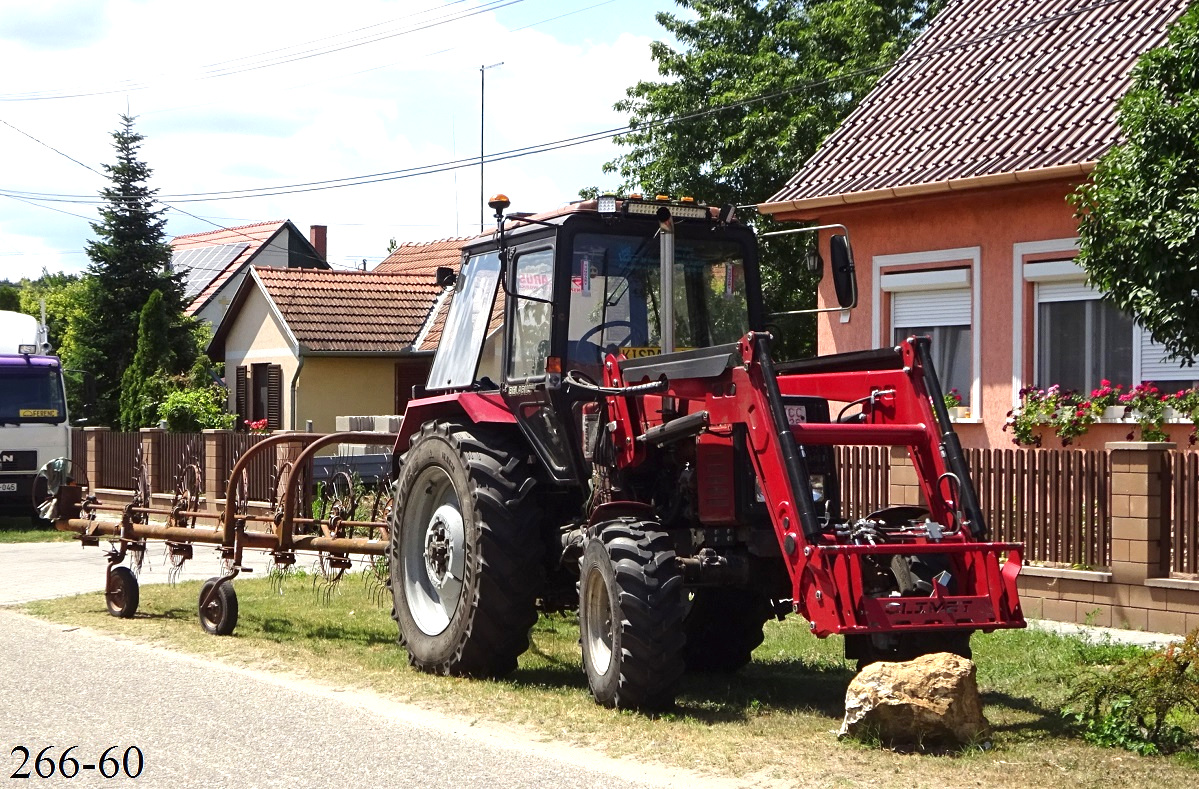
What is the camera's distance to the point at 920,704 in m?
6.75

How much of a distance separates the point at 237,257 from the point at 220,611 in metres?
41.6

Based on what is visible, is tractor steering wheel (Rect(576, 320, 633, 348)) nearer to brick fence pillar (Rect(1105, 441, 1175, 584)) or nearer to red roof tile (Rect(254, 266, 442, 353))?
brick fence pillar (Rect(1105, 441, 1175, 584))

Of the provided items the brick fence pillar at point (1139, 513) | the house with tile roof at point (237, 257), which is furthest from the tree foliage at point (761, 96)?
the house with tile roof at point (237, 257)

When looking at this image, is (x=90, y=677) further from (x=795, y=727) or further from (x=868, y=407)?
(x=868, y=407)

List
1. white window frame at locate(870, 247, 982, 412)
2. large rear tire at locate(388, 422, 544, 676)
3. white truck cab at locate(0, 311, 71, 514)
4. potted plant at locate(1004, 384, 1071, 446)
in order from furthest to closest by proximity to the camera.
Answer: white truck cab at locate(0, 311, 71, 514) < white window frame at locate(870, 247, 982, 412) < potted plant at locate(1004, 384, 1071, 446) < large rear tire at locate(388, 422, 544, 676)

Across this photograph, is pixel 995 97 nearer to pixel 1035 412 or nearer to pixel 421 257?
pixel 1035 412

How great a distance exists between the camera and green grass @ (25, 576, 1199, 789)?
21.4 ft

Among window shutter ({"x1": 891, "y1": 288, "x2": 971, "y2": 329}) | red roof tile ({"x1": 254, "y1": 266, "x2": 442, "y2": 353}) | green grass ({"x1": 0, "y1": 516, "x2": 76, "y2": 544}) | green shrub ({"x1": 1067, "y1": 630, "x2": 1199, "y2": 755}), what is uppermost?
red roof tile ({"x1": 254, "y1": 266, "x2": 442, "y2": 353})

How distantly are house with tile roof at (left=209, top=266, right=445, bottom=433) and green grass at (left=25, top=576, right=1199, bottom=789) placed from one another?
19.5m

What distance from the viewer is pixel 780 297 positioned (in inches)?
988

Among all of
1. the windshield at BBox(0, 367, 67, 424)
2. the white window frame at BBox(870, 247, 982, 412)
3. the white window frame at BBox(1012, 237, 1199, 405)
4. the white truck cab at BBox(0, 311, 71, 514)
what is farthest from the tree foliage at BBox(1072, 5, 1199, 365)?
the windshield at BBox(0, 367, 67, 424)

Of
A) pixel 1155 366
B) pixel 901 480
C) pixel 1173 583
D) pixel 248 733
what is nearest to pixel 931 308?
pixel 1155 366

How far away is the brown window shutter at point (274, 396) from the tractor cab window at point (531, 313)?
981 inches

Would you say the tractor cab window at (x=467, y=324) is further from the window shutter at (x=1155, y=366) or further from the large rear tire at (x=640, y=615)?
the window shutter at (x=1155, y=366)
